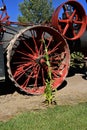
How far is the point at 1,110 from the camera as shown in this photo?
7.64 metres

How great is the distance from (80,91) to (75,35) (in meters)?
1.89

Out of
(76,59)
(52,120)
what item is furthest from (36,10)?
(52,120)

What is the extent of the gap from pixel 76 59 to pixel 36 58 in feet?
8.10

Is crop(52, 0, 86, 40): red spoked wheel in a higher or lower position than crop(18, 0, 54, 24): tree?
higher

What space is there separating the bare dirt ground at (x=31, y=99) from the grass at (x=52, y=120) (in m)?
0.43

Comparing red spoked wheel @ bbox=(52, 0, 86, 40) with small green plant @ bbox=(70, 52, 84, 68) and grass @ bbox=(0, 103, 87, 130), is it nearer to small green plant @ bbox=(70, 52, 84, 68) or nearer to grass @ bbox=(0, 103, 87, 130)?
small green plant @ bbox=(70, 52, 84, 68)

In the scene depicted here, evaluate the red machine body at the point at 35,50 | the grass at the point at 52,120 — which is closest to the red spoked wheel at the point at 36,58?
the red machine body at the point at 35,50

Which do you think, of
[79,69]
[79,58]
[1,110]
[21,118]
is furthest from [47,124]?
[79,69]

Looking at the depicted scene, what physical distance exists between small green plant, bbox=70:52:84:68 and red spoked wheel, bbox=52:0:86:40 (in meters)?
0.72

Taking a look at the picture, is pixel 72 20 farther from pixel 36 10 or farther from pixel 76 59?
pixel 36 10

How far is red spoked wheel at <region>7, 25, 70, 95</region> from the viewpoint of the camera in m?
9.14

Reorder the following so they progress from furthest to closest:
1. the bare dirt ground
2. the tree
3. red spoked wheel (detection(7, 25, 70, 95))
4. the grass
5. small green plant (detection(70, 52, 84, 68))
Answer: the tree → small green plant (detection(70, 52, 84, 68)) → red spoked wheel (detection(7, 25, 70, 95)) → the bare dirt ground → the grass

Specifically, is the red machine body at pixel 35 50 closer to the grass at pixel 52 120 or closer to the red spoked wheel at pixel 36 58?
the red spoked wheel at pixel 36 58

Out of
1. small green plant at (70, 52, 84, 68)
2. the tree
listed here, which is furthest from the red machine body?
the tree
